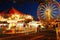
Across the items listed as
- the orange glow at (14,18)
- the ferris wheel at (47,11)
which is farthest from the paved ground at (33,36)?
the ferris wheel at (47,11)

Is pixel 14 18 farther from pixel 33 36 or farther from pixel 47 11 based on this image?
pixel 47 11

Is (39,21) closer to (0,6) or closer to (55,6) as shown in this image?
(55,6)

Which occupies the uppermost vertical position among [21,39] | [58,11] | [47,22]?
[58,11]

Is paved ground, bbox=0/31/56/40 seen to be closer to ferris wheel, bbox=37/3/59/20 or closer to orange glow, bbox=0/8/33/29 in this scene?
orange glow, bbox=0/8/33/29

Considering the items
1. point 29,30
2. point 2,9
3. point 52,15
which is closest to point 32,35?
point 29,30

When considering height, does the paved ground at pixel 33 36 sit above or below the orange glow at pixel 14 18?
below

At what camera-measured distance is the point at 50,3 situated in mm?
4156

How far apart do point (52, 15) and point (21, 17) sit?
31.0 inches

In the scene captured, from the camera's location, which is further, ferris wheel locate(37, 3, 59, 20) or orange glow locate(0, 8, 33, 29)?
orange glow locate(0, 8, 33, 29)

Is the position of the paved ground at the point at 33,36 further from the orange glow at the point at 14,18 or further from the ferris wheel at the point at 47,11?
the ferris wheel at the point at 47,11

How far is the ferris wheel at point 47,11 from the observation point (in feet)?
13.5

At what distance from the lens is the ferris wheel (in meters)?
4.12

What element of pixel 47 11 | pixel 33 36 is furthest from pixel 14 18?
pixel 47 11

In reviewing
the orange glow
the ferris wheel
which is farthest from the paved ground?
the ferris wheel
